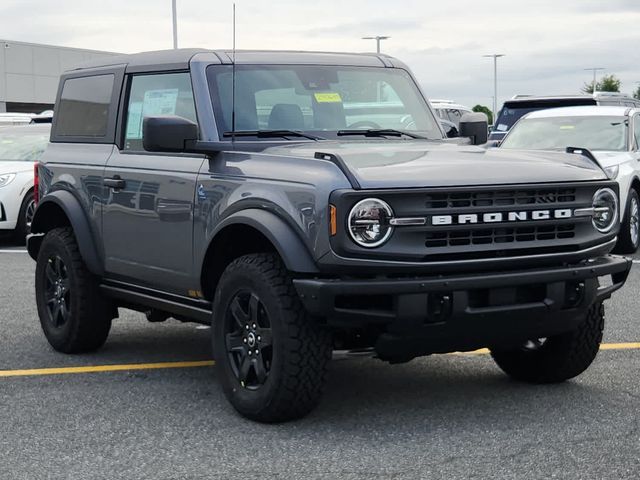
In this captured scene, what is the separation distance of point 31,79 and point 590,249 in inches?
2471

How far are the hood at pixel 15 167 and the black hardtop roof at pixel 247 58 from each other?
851 centimetres

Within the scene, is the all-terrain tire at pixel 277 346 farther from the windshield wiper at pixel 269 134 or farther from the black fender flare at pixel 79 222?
the black fender flare at pixel 79 222

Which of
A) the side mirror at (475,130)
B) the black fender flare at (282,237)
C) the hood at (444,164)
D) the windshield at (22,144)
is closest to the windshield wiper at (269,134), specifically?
the hood at (444,164)

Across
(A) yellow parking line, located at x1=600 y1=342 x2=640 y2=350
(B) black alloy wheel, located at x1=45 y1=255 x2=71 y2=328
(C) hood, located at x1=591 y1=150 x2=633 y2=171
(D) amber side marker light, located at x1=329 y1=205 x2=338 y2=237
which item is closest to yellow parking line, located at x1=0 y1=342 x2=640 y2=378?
(B) black alloy wheel, located at x1=45 y1=255 x2=71 y2=328

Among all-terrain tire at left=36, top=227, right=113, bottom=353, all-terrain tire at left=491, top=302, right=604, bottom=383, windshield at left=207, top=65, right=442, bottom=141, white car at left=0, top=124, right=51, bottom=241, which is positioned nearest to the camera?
all-terrain tire at left=491, top=302, right=604, bottom=383

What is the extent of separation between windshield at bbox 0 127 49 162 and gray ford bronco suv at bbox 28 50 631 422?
8.84 m

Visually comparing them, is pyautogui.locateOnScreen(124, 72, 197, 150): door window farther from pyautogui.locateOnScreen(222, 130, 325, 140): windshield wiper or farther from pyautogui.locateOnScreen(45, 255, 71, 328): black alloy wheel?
pyautogui.locateOnScreen(45, 255, 71, 328): black alloy wheel

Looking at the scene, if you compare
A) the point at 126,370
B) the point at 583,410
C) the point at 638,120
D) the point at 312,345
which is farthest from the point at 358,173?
the point at 638,120

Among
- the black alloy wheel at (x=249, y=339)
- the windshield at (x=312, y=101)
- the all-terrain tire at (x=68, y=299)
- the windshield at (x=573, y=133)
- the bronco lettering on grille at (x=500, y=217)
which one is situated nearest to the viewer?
the bronco lettering on grille at (x=500, y=217)

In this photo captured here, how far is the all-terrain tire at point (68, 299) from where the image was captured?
742 centimetres

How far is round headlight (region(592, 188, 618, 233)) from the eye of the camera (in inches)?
236

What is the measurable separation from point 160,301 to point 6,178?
9400 mm

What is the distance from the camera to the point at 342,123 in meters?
6.74

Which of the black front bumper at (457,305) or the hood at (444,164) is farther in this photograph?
the hood at (444,164)
